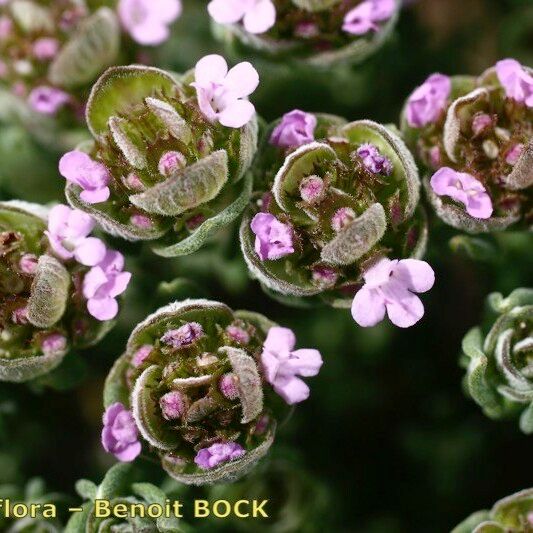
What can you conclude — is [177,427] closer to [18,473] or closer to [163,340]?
[163,340]

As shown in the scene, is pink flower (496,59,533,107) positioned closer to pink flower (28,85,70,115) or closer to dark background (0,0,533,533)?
dark background (0,0,533,533)

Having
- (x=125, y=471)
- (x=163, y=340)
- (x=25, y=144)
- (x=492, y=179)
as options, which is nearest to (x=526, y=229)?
(x=492, y=179)

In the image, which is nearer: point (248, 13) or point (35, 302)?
point (35, 302)

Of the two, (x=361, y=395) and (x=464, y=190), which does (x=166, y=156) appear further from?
(x=361, y=395)

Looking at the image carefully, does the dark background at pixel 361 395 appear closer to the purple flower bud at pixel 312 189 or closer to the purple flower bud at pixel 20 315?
the purple flower bud at pixel 20 315

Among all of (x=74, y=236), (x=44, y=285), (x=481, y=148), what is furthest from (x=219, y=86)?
(x=481, y=148)

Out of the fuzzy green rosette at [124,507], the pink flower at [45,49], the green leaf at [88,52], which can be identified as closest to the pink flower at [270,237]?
the fuzzy green rosette at [124,507]
